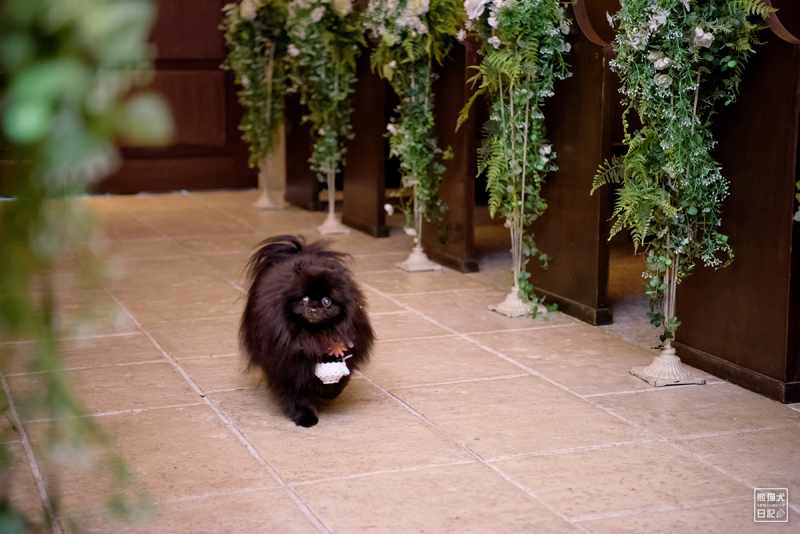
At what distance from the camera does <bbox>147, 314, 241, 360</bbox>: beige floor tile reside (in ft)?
12.6

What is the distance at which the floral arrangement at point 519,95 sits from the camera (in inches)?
156

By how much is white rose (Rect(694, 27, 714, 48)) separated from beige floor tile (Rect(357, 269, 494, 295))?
2244 millimetres

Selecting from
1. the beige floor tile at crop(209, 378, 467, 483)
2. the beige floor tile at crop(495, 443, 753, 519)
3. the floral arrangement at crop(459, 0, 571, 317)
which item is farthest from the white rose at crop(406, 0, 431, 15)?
Answer: the beige floor tile at crop(495, 443, 753, 519)

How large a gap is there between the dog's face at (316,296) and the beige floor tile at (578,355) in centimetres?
109

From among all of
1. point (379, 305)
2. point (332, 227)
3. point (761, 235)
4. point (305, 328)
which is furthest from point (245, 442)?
point (332, 227)

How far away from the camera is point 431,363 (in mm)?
3678

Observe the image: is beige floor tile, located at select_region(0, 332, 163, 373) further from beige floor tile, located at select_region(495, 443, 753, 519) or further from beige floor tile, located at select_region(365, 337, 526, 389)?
beige floor tile, located at select_region(495, 443, 753, 519)

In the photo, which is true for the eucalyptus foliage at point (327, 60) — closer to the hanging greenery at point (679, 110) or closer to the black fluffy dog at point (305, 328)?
the hanging greenery at point (679, 110)

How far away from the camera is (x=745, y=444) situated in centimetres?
283

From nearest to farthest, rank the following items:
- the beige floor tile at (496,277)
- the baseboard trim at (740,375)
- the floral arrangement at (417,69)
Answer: the baseboard trim at (740,375) < the floral arrangement at (417,69) < the beige floor tile at (496,277)

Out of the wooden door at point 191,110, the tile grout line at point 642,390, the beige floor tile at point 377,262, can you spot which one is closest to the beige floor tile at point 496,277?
the beige floor tile at point 377,262

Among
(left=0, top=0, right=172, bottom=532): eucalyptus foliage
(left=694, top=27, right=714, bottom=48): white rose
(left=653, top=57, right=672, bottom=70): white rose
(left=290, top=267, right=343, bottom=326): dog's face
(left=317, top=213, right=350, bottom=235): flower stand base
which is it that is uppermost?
(left=694, top=27, right=714, bottom=48): white rose

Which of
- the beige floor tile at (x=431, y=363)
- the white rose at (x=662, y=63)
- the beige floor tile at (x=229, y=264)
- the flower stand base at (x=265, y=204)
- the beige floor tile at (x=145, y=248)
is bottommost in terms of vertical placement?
the beige floor tile at (x=431, y=363)

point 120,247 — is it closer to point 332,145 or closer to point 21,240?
point 332,145
